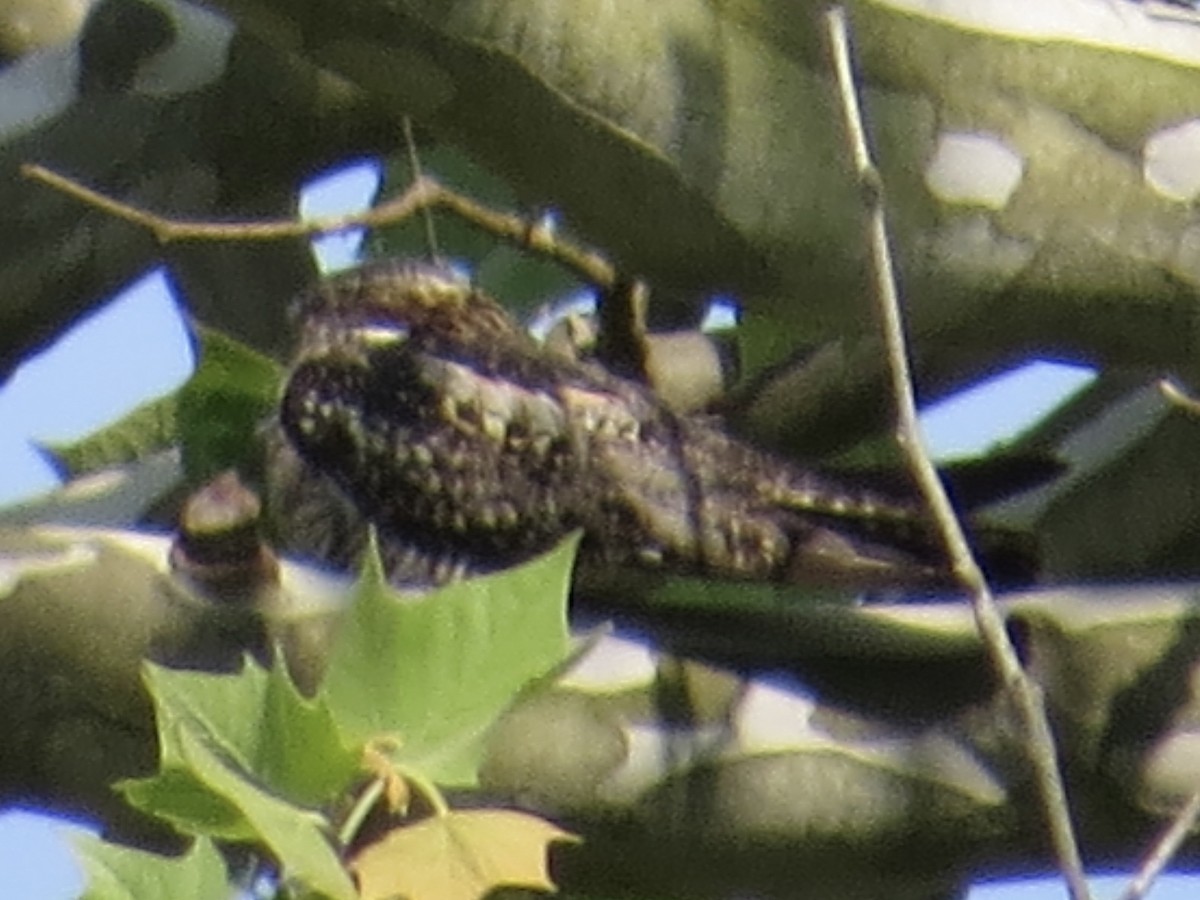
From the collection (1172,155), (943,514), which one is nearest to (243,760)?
(943,514)

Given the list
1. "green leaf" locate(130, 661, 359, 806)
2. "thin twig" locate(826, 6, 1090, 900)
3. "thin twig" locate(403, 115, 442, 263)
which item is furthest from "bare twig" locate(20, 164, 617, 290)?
"green leaf" locate(130, 661, 359, 806)

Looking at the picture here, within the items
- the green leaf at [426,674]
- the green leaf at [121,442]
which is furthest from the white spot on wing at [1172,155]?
the green leaf at [121,442]

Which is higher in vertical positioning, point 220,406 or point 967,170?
point 967,170

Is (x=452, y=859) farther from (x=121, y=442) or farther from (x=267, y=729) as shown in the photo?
(x=121, y=442)

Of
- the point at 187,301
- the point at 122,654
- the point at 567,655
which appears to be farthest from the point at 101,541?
the point at 187,301

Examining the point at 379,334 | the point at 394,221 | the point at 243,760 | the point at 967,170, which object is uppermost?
the point at 967,170

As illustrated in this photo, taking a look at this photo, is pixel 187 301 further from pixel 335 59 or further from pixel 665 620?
pixel 335 59

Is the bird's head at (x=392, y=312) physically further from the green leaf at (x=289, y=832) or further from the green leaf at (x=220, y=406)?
the green leaf at (x=289, y=832)
